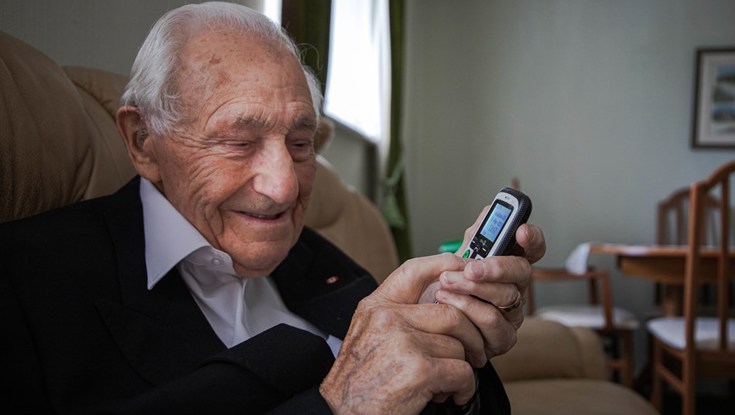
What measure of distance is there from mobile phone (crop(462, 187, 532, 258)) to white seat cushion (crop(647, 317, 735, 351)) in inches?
72.1

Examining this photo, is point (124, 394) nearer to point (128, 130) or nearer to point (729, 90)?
point (128, 130)

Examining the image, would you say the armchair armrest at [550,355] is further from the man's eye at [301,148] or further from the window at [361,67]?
the window at [361,67]

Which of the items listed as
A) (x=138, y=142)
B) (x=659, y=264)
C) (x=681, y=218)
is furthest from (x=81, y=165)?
(x=681, y=218)

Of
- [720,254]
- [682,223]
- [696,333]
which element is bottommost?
[696,333]

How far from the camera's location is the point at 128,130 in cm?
80

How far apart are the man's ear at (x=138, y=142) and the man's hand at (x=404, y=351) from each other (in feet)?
1.15

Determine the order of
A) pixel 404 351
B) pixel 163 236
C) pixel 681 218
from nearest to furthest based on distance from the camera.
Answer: pixel 404 351 < pixel 163 236 < pixel 681 218

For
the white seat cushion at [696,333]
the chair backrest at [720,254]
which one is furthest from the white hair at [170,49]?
the white seat cushion at [696,333]

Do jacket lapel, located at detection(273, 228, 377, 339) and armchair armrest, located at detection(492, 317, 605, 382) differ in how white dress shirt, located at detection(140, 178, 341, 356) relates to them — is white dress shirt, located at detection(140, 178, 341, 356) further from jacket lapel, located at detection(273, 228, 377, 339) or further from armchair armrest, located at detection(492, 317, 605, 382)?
armchair armrest, located at detection(492, 317, 605, 382)

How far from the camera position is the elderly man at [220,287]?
0.56 m

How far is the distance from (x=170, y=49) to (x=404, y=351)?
17.3 inches

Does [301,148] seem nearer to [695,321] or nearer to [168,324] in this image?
[168,324]

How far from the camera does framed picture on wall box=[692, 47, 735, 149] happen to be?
3744 mm

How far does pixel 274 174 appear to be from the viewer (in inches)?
29.2
